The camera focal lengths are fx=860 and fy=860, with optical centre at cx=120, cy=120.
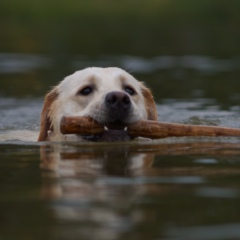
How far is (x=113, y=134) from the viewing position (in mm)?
7496

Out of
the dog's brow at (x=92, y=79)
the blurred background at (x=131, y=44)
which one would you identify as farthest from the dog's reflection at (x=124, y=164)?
the blurred background at (x=131, y=44)

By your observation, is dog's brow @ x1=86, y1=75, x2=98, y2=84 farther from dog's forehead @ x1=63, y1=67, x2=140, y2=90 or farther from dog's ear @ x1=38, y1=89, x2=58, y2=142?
dog's ear @ x1=38, y1=89, x2=58, y2=142

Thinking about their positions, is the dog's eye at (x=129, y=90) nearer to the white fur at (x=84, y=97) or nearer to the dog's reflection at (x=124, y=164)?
the white fur at (x=84, y=97)

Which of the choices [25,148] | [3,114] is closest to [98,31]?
[3,114]

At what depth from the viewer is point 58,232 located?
429 cm

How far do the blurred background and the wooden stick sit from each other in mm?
4416

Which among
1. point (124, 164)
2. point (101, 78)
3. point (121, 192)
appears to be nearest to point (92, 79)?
point (101, 78)

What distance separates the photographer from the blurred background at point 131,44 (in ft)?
48.8

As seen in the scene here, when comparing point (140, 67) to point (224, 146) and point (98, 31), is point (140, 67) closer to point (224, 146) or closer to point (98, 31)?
point (98, 31)

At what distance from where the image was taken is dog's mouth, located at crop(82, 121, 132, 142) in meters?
7.50

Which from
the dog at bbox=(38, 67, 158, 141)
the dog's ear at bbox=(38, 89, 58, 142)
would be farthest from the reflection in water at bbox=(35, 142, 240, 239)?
the dog's ear at bbox=(38, 89, 58, 142)

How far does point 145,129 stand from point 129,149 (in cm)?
34

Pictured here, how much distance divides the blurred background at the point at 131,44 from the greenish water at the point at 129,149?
33 mm

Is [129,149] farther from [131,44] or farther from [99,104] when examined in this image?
[131,44]
